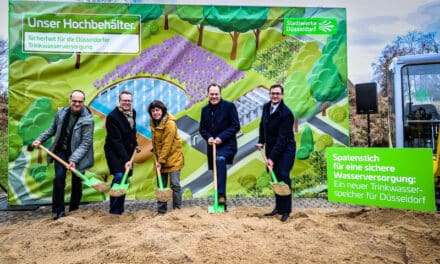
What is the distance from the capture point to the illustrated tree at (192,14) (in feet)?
24.0

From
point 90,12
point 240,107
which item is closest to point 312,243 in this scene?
point 240,107

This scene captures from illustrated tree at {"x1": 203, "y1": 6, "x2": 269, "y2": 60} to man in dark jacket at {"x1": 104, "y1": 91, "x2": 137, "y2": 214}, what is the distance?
2333 mm

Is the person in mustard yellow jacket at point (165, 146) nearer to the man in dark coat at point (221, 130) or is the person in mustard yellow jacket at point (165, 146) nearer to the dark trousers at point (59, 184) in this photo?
the man in dark coat at point (221, 130)

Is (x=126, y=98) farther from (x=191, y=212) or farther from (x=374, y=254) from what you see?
(x=374, y=254)

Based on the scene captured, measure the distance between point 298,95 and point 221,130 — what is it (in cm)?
207

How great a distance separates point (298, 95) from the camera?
7.57 m

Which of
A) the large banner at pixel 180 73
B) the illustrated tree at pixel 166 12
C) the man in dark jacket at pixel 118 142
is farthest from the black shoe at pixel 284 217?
the illustrated tree at pixel 166 12

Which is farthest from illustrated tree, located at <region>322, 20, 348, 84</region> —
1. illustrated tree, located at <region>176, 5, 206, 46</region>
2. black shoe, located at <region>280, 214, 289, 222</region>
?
black shoe, located at <region>280, 214, 289, 222</region>

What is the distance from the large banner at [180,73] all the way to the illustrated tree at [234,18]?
17mm

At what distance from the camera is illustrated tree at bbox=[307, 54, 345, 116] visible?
7582mm

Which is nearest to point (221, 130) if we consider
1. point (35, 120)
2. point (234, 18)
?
point (234, 18)

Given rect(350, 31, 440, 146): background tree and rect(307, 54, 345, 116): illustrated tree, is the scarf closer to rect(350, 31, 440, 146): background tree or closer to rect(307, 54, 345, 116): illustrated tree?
rect(307, 54, 345, 116): illustrated tree

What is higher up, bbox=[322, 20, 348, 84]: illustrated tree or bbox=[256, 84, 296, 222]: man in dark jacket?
bbox=[322, 20, 348, 84]: illustrated tree

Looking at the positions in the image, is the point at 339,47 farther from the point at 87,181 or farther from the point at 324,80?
the point at 87,181
